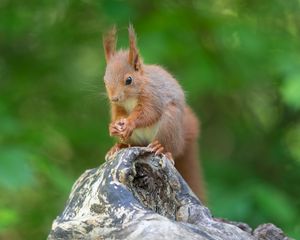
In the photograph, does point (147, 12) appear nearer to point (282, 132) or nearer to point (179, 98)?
point (282, 132)

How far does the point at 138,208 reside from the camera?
179cm

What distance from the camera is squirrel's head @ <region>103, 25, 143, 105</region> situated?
2508 mm

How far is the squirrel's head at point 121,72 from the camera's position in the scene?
2508mm

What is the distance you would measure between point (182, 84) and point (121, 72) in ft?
4.01

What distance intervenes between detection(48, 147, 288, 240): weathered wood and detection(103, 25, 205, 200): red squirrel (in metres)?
0.43

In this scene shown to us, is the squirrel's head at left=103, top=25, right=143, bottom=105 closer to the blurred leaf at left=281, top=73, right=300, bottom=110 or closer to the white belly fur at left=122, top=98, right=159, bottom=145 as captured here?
the white belly fur at left=122, top=98, right=159, bottom=145

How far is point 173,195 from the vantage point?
1.98 metres

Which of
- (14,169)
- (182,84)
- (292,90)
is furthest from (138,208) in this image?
(182,84)

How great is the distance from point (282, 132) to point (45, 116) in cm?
130

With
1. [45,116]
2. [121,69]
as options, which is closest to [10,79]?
[45,116]

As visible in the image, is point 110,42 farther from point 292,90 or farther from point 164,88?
point 292,90

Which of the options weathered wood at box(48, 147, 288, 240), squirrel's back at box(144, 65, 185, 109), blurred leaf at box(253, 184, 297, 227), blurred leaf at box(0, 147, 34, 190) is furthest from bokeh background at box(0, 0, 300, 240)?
weathered wood at box(48, 147, 288, 240)

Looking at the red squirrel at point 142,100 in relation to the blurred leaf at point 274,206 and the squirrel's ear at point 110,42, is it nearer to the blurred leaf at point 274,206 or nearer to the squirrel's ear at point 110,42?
the squirrel's ear at point 110,42

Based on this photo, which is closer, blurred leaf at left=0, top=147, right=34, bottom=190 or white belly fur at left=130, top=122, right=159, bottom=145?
white belly fur at left=130, top=122, right=159, bottom=145
